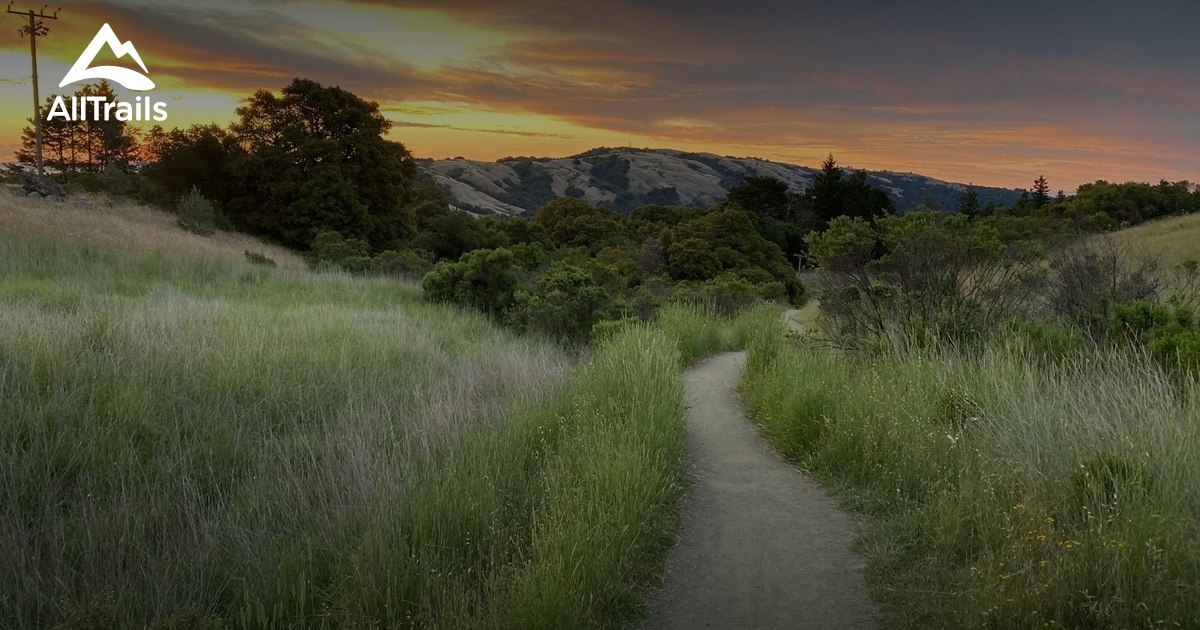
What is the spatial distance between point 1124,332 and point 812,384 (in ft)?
12.2

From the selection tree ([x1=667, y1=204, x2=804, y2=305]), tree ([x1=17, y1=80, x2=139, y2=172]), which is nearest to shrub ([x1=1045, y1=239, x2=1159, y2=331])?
tree ([x1=667, y1=204, x2=804, y2=305])

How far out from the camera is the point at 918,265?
32.5 feet

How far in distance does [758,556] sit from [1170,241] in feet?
98.3

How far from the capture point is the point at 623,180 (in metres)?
138

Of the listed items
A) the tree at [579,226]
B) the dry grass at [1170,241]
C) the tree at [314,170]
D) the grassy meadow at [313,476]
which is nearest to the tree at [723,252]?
the tree at [579,226]

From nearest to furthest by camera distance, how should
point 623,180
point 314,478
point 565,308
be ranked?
point 314,478 → point 565,308 → point 623,180

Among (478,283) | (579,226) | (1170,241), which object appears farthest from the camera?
(579,226)

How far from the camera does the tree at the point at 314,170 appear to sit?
111ft

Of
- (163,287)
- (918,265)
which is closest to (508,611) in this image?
(918,265)

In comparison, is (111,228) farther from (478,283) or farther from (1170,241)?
(1170,241)

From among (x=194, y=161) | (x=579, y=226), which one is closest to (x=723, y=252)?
(x=579, y=226)

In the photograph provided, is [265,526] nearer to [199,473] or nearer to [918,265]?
[199,473]

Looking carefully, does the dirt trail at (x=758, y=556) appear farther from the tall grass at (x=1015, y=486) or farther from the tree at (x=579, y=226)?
the tree at (x=579, y=226)

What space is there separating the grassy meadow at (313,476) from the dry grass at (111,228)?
366 inches
